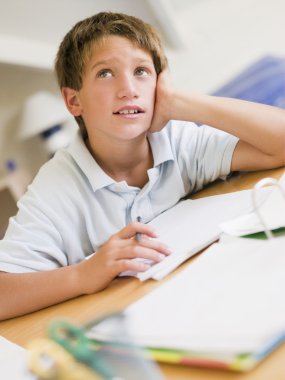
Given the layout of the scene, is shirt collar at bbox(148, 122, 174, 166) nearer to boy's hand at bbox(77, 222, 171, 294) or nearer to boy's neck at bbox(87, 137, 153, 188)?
boy's neck at bbox(87, 137, 153, 188)

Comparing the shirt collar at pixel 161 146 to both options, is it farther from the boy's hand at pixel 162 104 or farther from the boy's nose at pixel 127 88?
the boy's nose at pixel 127 88

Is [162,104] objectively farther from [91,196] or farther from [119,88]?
[91,196]

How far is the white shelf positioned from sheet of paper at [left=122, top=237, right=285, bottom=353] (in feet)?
6.60

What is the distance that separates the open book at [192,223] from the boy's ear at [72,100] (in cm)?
34

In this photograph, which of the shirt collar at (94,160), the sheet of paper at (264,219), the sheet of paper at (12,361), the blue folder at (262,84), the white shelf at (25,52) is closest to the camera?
the sheet of paper at (12,361)

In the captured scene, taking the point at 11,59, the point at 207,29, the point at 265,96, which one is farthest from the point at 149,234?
the point at 207,29

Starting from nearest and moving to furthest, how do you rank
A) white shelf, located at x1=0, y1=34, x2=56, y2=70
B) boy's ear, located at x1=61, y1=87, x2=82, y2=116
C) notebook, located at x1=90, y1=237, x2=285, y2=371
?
1. notebook, located at x1=90, y1=237, x2=285, y2=371
2. boy's ear, located at x1=61, y1=87, x2=82, y2=116
3. white shelf, located at x1=0, y1=34, x2=56, y2=70

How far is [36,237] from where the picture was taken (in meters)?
0.83

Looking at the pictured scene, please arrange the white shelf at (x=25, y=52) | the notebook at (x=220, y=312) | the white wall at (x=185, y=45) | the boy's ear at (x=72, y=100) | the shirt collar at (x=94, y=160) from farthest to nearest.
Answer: the white wall at (x=185, y=45) < the white shelf at (x=25, y=52) < the boy's ear at (x=72, y=100) < the shirt collar at (x=94, y=160) < the notebook at (x=220, y=312)

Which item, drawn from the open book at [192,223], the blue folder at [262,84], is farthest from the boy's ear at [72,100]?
the blue folder at [262,84]

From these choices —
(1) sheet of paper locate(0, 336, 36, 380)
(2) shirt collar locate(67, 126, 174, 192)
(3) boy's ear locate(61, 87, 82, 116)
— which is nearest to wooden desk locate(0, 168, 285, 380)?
(1) sheet of paper locate(0, 336, 36, 380)

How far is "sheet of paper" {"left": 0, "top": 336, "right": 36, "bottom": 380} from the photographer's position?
1.70 feet

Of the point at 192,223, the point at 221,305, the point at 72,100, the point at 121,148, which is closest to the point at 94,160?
the point at 121,148

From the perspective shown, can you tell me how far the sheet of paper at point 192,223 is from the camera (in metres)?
0.65
